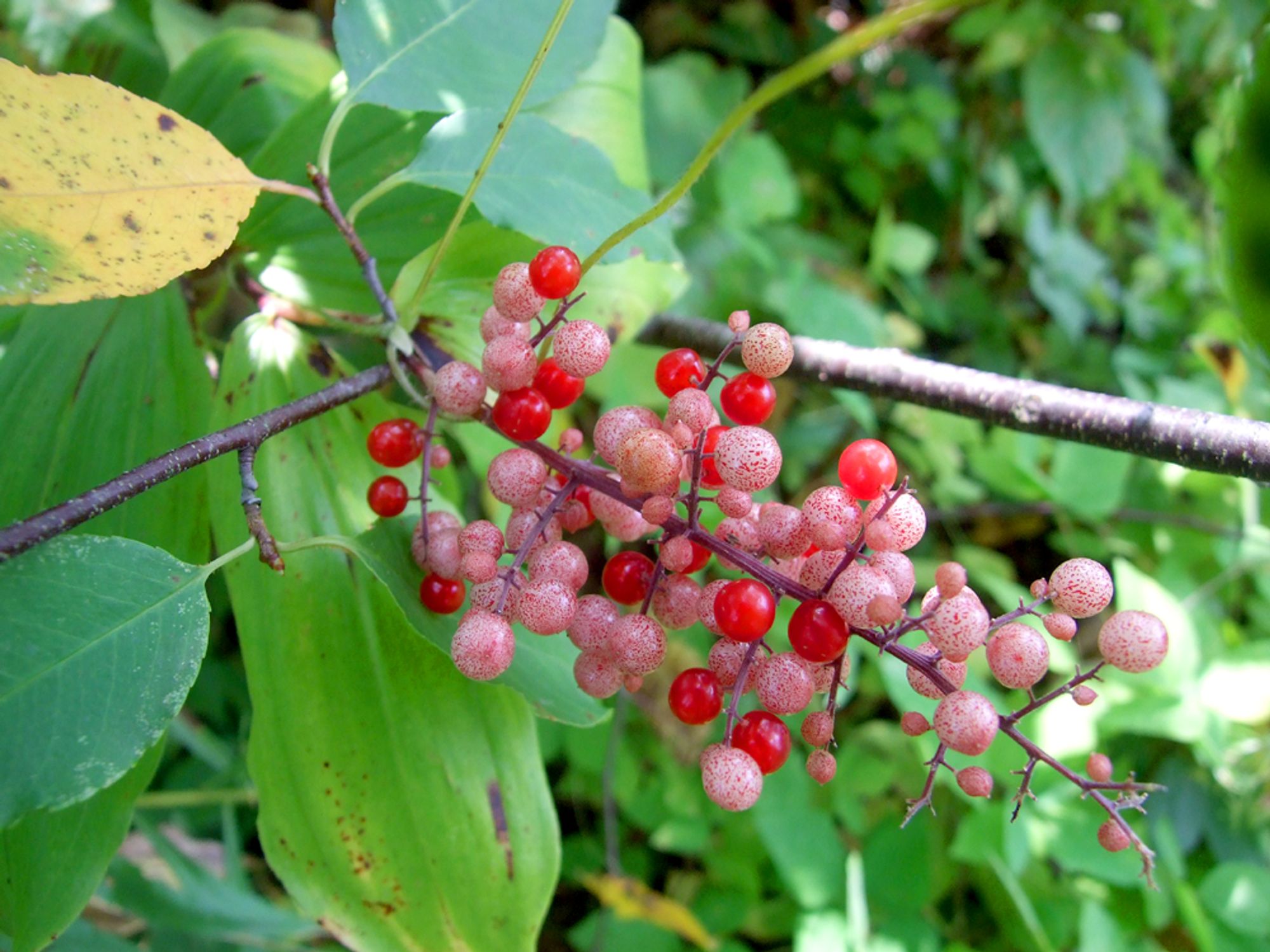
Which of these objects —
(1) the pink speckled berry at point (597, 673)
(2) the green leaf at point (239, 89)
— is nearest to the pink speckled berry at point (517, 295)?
(1) the pink speckled berry at point (597, 673)

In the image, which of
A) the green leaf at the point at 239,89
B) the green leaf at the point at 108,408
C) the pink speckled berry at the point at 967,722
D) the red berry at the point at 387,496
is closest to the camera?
the pink speckled berry at the point at 967,722

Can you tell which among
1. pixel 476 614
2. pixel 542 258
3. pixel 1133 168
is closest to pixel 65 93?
pixel 542 258

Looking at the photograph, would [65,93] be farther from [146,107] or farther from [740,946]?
[740,946]

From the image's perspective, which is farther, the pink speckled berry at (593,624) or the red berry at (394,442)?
the red berry at (394,442)

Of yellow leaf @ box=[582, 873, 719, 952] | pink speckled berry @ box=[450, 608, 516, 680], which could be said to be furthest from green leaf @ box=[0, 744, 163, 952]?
yellow leaf @ box=[582, 873, 719, 952]

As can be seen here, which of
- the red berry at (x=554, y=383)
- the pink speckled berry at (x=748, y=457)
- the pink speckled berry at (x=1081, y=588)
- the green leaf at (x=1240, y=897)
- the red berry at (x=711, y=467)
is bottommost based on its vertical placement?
the green leaf at (x=1240, y=897)

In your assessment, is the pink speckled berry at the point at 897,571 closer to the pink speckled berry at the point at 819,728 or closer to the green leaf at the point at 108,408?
the pink speckled berry at the point at 819,728

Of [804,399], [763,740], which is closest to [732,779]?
[763,740]

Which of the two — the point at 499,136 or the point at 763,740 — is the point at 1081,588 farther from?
the point at 499,136
